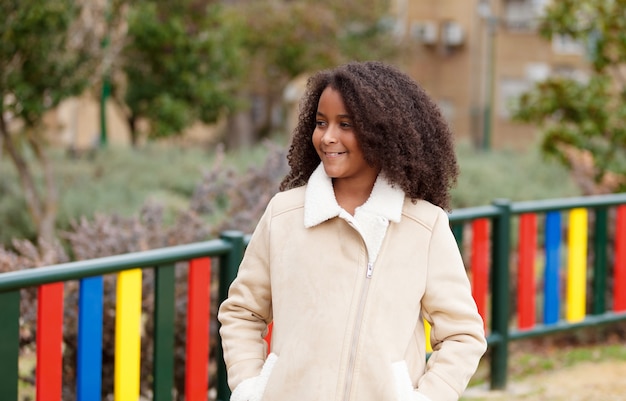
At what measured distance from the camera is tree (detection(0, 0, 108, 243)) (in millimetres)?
8750

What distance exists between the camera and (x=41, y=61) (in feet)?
30.5

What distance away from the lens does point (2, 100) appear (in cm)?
923

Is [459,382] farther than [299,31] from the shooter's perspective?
No

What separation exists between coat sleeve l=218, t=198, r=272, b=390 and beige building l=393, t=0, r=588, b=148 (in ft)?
116

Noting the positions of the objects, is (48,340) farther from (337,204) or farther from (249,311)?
(337,204)

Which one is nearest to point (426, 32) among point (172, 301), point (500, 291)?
point (500, 291)

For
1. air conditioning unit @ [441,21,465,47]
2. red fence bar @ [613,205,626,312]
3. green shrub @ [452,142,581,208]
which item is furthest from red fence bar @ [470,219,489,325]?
air conditioning unit @ [441,21,465,47]

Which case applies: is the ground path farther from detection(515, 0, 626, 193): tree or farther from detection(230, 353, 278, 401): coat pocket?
detection(230, 353, 278, 401): coat pocket

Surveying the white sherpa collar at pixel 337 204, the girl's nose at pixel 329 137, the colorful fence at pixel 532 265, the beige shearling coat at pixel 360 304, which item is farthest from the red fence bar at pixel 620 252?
the girl's nose at pixel 329 137

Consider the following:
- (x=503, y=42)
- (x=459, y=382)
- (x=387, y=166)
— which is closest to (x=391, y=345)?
(x=459, y=382)

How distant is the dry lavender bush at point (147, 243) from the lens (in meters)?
5.00

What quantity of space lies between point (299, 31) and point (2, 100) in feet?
52.1

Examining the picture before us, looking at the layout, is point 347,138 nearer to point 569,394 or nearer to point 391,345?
point 391,345

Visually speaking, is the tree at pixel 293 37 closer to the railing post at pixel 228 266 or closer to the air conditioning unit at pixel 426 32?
the air conditioning unit at pixel 426 32
